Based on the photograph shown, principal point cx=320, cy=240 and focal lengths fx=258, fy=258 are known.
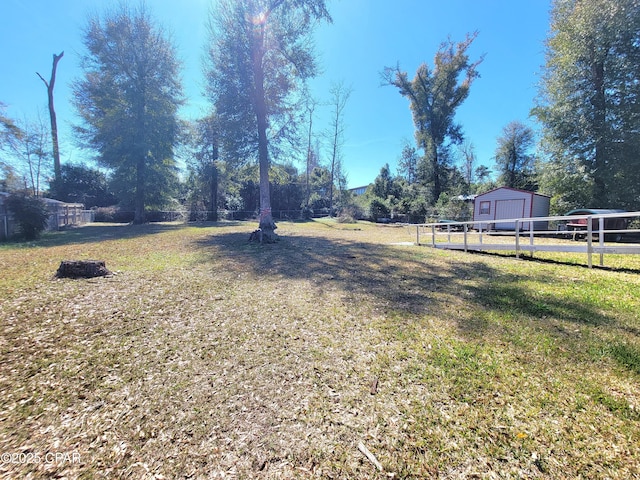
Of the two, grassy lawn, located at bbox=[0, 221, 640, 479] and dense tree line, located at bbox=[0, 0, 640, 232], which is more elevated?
dense tree line, located at bbox=[0, 0, 640, 232]

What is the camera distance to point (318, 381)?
8.04 ft

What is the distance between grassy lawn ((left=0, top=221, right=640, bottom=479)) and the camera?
1.68 m

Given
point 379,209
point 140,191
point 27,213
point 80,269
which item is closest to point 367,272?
point 80,269

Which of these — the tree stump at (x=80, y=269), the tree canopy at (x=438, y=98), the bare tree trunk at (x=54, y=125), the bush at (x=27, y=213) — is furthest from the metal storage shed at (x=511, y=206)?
the bare tree trunk at (x=54, y=125)

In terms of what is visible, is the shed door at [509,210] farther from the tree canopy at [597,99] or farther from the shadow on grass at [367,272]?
the shadow on grass at [367,272]

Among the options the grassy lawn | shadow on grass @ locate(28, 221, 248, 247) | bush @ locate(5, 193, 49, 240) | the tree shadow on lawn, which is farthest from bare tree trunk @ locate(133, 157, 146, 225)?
the grassy lawn

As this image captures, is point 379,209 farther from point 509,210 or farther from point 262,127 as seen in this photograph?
point 262,127

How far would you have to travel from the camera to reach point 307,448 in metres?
1.77

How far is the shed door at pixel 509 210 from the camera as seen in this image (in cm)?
1867

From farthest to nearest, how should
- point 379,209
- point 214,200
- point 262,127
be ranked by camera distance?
point 379,209 < point 214,200 < point 262,127

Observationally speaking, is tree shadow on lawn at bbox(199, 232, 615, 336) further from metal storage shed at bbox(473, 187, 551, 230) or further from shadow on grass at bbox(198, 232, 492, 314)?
metal storage shed at bbox(473, 187, 551, 230)

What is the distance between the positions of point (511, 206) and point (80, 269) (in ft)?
78.6

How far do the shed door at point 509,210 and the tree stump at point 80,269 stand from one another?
2314 cm

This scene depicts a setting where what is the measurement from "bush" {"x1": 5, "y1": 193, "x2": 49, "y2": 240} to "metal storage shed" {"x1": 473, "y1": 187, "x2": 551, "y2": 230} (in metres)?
23.9
